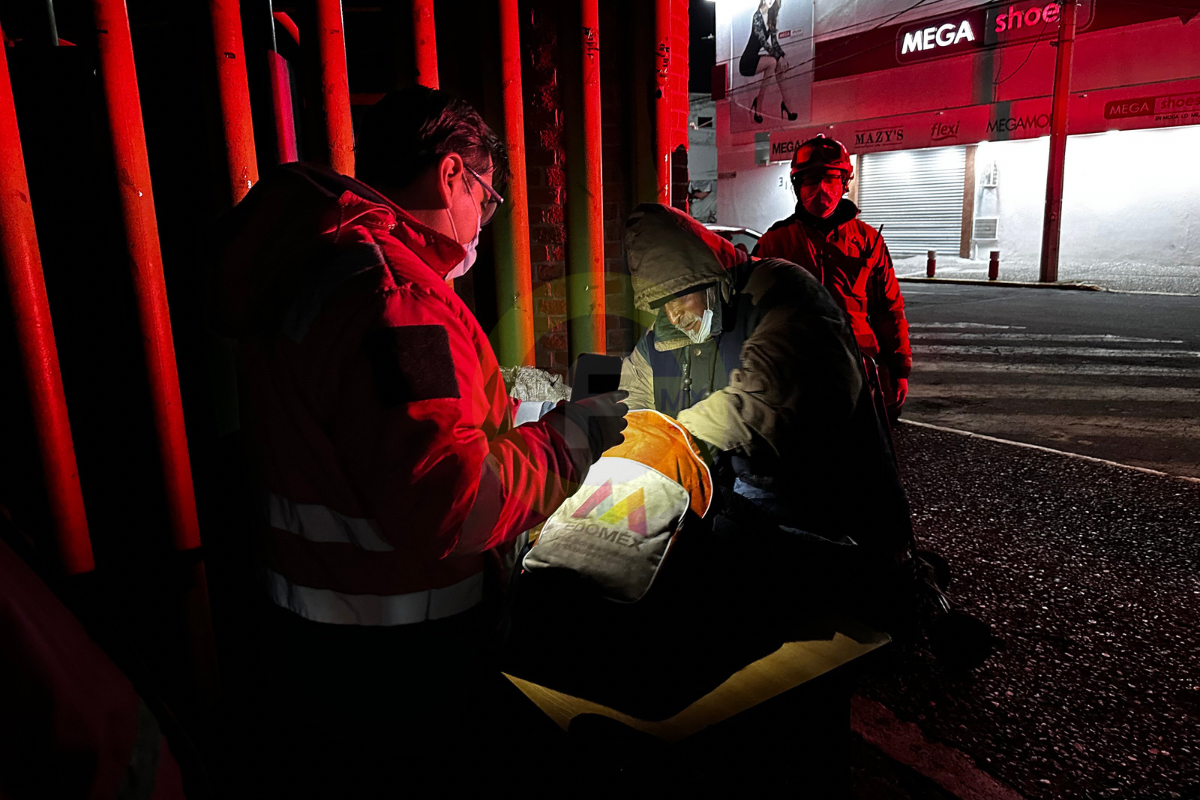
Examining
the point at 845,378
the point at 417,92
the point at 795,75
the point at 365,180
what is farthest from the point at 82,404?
the point at 795,75

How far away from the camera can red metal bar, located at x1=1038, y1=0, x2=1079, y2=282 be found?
1555cm

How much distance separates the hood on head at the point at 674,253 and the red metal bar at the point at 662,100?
164cm

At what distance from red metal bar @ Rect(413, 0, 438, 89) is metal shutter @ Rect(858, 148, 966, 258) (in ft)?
66.7

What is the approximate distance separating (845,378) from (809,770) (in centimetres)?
97

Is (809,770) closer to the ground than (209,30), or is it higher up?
closer to the ground

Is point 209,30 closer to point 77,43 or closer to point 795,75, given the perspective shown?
point 77,43

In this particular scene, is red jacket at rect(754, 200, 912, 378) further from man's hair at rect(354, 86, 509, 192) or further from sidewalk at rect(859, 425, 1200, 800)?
man's hair at rect(354, 86, 509, 192)

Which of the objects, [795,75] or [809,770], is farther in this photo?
[795,75]

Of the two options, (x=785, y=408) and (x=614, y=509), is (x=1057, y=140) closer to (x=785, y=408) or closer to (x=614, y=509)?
(x=785, y=408)

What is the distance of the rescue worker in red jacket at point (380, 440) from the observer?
47.8 inches

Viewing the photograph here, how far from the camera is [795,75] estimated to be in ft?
76.8

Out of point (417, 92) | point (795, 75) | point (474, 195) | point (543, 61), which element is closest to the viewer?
point (417, 92)

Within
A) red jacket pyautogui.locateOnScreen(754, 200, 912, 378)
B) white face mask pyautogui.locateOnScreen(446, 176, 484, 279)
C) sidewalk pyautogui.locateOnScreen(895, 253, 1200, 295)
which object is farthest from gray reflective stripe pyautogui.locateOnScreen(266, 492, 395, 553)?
sidewalk pyautogui.locateOnScreen(895, 253, 1200, 295)

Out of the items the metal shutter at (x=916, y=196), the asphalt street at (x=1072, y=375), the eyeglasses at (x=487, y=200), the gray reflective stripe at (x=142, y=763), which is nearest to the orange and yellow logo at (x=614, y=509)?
the eyeglasses at (x=487, y=200)
